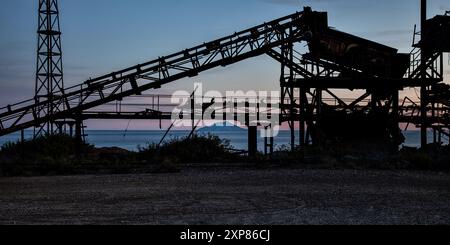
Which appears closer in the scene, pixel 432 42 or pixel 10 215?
pixel 10 215

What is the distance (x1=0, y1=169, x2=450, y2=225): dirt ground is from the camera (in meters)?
10.5

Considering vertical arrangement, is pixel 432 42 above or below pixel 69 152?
above

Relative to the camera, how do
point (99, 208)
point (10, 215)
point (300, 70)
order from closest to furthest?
point (10, 215)
point (99, 208)
point (300, 70)

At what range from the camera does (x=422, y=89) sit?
31828 mm

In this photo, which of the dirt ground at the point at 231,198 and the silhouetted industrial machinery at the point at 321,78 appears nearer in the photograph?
the dirt ground at the point at 231,198

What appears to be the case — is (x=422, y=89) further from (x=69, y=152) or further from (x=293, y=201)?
(x=293, y=201)

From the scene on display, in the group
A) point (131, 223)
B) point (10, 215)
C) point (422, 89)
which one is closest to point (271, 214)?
point (131, 223)

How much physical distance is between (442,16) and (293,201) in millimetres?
23346

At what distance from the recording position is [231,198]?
13438 mm

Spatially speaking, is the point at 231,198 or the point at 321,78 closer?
the point at 231,198

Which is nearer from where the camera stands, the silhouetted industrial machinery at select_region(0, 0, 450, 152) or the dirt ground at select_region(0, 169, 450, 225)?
the dirt ground at select_region(0, 169, 450, 225)

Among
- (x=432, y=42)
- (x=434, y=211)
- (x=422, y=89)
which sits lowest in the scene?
(x=434, y=211)

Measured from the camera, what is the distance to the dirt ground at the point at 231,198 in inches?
414
